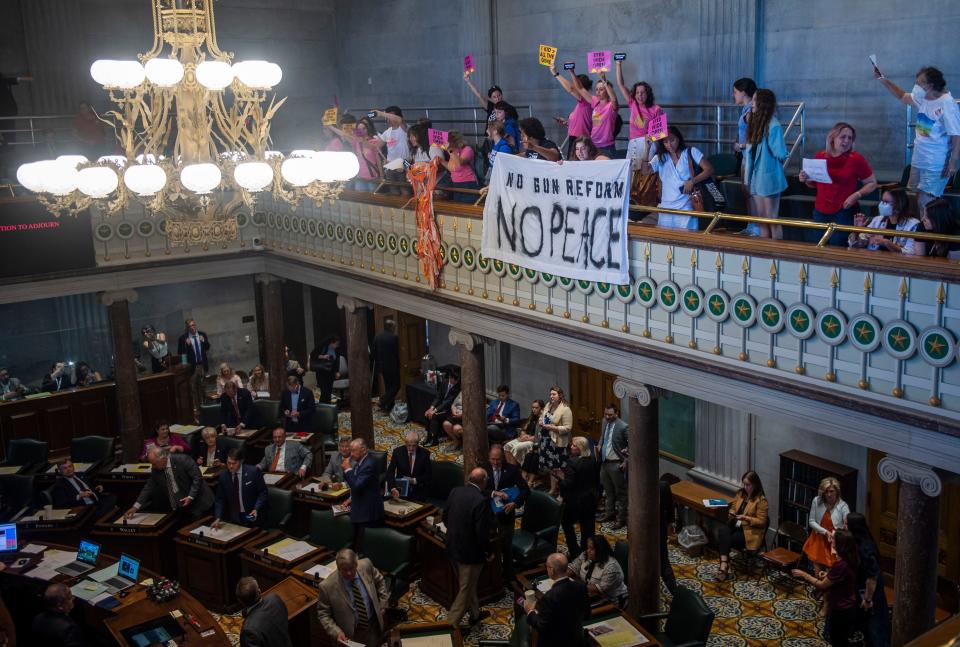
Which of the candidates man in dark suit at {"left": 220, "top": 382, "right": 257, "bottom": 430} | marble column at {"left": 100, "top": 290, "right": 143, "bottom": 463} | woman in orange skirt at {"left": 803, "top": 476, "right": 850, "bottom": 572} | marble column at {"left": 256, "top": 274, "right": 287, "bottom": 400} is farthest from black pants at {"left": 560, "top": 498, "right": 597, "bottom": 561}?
A: marble column at {"left": 100, "top": 290, "right": 143, "bottom": 463}

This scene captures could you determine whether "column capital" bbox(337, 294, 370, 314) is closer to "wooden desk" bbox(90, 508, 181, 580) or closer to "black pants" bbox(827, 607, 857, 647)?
"wooden desk" bbox(90, 508, 181, 580)

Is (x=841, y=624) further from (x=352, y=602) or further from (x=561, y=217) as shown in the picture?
(x=561, y=217)

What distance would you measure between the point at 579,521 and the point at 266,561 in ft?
11.2

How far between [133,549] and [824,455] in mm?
7760

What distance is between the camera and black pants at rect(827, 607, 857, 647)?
8.37 m

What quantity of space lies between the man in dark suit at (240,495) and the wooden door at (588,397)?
18.1ft

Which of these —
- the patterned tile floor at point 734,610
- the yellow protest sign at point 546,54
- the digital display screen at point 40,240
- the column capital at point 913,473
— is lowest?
the patterned tile floor at point 734,610

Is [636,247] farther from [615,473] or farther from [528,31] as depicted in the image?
[528,31]

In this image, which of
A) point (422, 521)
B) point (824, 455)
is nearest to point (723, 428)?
point (824, 455)

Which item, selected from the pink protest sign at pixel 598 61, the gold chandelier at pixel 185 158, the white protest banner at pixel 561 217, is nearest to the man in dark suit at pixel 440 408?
the white protest banner at pixel 561 217

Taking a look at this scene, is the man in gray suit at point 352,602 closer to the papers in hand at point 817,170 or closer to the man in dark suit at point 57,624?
the man in dark suit at point 57,624

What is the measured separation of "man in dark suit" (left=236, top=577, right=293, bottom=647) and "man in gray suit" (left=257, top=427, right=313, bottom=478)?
14.2ft

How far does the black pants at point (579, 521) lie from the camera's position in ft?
35.4

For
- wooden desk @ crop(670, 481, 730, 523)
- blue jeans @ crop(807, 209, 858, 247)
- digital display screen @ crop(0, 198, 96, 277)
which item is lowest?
wooden desk @ crop(670, 481, 730, 523)
